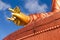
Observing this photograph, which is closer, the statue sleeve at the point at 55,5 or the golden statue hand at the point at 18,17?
the golden statue hand at the point at 18,17

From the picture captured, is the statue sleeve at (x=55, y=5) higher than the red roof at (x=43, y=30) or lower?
higher

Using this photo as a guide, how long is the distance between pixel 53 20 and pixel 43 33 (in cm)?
10

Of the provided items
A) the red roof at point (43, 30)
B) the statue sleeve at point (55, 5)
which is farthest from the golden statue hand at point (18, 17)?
the statue sleeve at point (55, 5)

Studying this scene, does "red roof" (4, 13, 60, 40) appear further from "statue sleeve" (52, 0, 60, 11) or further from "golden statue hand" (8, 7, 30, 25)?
"statue sleeve" (52, 0, 60, 11)

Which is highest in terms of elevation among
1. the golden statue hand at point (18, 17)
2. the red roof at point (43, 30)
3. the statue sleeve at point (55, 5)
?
the statue sleeve at point (55, 5)

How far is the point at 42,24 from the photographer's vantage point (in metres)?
1.27

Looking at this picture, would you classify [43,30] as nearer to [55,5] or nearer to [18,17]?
[18,17]

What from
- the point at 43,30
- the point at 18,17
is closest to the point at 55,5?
the point at 18,17

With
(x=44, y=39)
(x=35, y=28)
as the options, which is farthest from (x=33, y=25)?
(x=44, y=39)

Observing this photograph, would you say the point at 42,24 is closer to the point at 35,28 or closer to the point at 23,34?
the point at 35,28

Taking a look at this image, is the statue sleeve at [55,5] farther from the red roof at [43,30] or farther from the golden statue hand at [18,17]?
the red roof at [43,30]

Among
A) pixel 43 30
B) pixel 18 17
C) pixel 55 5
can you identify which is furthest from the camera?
pixel 55 5

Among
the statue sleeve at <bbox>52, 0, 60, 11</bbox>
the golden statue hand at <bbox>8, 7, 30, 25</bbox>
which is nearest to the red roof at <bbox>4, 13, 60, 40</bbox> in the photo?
the golden statue hand at <bbox>8, 7, 30, 25</bbox>

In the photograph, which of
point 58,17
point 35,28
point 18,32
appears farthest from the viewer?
point 18,32
